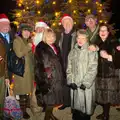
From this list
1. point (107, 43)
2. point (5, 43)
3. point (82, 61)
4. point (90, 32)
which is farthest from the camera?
point (90, 32)

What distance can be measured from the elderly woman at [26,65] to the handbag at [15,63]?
0.29ft

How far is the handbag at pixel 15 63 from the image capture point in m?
4.70

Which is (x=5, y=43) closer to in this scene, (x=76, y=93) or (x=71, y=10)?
(x=76, y=93)

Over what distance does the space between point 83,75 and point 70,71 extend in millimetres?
279

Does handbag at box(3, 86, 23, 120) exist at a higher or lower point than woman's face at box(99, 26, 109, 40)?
lower

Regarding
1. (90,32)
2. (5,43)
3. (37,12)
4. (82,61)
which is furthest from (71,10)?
(82,61)

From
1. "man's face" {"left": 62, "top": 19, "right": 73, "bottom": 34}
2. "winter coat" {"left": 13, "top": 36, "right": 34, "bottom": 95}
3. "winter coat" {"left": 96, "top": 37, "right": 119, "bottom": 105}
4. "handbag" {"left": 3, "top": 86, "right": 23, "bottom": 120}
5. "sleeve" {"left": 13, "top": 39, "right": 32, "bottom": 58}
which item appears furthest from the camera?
"man's face" {"left": 62, "top": 19, "right": 73, "bottom": 34}

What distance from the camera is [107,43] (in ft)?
14.6

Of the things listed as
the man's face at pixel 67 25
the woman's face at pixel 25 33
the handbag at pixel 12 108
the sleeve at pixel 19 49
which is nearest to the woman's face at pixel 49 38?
the sleeve at pixel 19 49

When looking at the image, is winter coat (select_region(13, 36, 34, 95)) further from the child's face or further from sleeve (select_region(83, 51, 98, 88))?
sleeve (select_region(83, 51, 98, 88))

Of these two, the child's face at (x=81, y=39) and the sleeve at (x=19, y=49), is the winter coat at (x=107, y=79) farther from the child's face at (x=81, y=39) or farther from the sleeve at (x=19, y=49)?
the sleeve at (x=19, y=49)

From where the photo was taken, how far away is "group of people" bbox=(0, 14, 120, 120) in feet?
13.5

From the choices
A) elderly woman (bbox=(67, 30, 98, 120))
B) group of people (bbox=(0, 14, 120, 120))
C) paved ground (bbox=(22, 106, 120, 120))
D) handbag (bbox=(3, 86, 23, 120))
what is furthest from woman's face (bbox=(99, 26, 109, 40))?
handbag (bbox=(3, 86, 23, 120))

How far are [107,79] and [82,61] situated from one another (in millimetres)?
709
